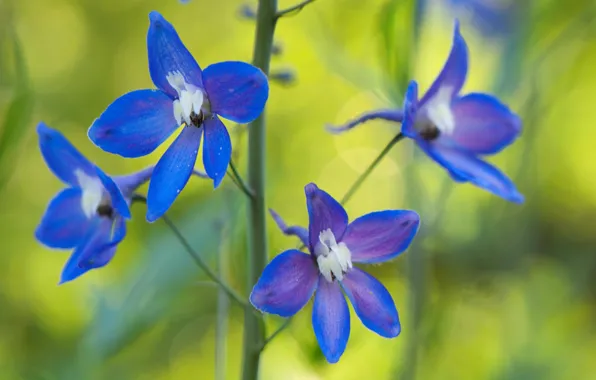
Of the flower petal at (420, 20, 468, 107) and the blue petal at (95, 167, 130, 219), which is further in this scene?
the flower petal at (420, 20, 468, 107)

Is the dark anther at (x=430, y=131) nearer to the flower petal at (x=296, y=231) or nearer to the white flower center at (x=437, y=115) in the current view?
the white flower center at (x=437, y=115)

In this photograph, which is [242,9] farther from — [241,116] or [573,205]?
[573,205]

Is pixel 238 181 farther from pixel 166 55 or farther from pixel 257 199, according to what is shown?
pixel 166 55

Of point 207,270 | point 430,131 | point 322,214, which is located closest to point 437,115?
point 430,131

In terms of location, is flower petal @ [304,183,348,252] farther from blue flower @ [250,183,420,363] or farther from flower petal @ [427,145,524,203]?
flower petal @ [427,145,524,203]

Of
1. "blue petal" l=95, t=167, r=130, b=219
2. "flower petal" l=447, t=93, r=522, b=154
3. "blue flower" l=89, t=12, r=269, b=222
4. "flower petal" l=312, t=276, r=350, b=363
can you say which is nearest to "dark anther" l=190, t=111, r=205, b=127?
"blue flower" l=89, t=12, r=269, b=222
